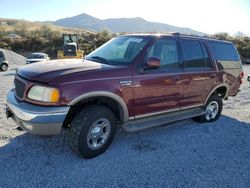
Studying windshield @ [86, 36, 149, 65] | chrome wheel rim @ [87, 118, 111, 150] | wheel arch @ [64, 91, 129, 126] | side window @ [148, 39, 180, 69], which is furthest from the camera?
side window @ [148, 39, 180, 69]

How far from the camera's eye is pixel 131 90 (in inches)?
181

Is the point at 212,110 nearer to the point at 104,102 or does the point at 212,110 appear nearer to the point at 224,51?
the point at 224,51

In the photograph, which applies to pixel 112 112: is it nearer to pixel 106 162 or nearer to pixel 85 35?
pixel 106 162

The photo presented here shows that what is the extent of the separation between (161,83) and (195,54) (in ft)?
4.44

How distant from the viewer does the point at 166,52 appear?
208 inches

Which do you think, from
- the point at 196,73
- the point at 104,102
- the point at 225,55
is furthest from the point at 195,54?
the point at 104,102

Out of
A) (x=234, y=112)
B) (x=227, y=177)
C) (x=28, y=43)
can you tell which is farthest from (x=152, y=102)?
(x=28, y=43)

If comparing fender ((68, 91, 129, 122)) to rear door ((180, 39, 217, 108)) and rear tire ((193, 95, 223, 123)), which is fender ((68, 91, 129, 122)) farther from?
rear tire ((193, 95, 223, 123))

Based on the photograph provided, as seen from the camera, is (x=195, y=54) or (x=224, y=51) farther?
(x=224, y=51)

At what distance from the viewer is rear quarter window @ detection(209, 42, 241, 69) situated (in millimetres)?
6530

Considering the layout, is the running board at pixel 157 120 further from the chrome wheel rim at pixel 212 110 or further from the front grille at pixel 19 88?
the front grille at pixel 19 88

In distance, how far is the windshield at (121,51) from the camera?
486 cm

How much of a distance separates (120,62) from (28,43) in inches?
1533

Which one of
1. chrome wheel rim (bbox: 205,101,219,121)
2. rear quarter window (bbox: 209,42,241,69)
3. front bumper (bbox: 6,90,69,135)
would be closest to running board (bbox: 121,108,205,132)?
chrome wheel rim (bbox: 205,101,219,121)
